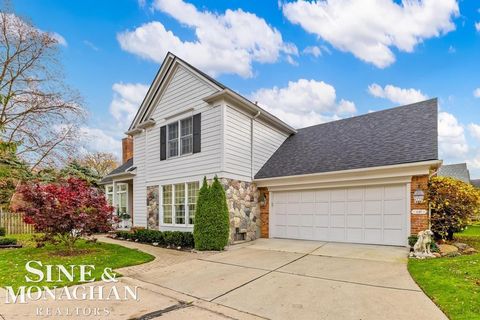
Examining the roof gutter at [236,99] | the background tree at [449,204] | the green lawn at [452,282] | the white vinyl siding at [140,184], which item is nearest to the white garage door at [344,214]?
the background tree at [449,204]

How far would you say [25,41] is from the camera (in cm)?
1588

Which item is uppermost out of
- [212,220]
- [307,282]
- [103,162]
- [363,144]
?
[363,144]

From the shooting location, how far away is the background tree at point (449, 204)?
845 centimetres

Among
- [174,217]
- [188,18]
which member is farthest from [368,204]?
[188,18]

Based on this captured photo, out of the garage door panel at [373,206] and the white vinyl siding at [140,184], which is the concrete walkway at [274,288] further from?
the white vinyl siding at [140,184]

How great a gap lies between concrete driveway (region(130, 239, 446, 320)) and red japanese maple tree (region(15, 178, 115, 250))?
3.32 meters

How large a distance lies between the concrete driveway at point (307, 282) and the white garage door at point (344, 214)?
662mm

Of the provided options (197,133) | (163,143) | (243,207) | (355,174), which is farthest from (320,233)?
(163,143)

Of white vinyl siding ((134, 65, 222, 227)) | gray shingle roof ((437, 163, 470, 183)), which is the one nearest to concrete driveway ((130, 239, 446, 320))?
white vinyl siding ((134, 65, 222, 227))

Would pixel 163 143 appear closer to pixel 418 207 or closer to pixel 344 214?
pixel 344 214

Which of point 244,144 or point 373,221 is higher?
point 244,144

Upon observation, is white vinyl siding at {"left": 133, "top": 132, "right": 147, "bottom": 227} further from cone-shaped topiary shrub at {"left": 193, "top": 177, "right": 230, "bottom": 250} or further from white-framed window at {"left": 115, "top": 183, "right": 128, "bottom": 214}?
cone-shaped topiary shrub at {"left": 193, "top": 177, "right": 230, "bottom": 250}

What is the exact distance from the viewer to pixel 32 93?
53.0ft

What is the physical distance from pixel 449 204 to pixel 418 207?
0.91 metres
